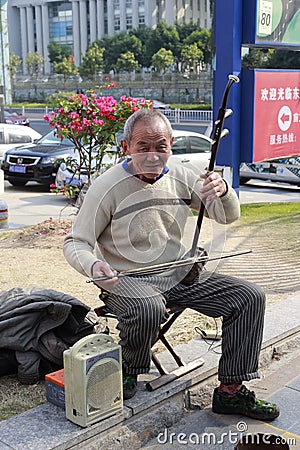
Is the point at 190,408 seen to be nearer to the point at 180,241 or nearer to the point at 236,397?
the point at 236,397

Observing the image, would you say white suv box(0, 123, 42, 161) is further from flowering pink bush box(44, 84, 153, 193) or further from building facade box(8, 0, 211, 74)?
building facade box(8, 0, 211, 74)

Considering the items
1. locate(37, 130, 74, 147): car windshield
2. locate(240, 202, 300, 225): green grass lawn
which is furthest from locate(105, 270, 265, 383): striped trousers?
locate(37, 130, 74, 147): car windshield

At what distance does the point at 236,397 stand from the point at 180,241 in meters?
0.89

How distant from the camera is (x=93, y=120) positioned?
7.98 meters

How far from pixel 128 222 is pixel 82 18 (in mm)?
111815

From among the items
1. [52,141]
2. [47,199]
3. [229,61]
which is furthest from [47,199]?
[229,61]

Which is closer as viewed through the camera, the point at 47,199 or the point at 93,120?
the point at 93,120

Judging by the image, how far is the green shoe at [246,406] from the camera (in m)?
3.44

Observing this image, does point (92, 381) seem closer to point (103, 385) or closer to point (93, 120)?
point (103, 385)

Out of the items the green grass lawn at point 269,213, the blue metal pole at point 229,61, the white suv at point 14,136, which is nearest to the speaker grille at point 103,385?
the blue metal pole at point 229,61

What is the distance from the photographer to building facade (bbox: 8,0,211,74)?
10206 cm

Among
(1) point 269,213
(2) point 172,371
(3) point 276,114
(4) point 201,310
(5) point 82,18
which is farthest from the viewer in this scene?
(5) point 82,18

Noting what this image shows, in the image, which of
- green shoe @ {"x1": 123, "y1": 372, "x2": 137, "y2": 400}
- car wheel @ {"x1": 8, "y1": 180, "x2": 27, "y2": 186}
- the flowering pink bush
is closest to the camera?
green shoe @ {"x1": 123, "y1": 372, "x2": 137, "y2": 400}

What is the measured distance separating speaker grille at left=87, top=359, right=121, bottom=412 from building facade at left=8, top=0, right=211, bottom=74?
9976cm
